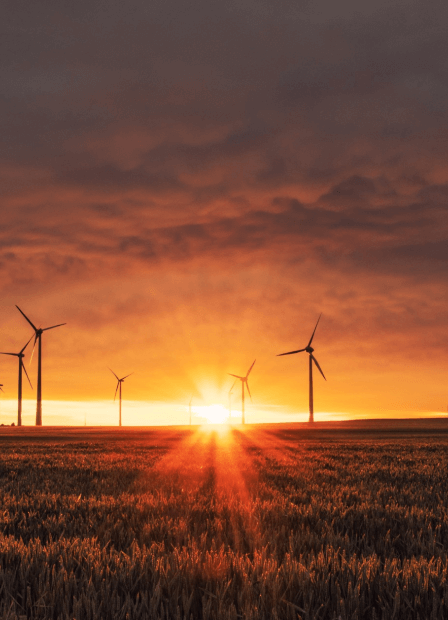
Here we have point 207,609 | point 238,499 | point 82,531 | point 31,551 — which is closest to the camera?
point 207,609

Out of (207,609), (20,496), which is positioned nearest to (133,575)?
(207,609)

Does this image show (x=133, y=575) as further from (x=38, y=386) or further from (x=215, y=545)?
(x=38, y=386)

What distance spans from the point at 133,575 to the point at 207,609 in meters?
1.26

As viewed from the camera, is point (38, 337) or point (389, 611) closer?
point (389, 611)

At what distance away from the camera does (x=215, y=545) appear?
21.9 feet

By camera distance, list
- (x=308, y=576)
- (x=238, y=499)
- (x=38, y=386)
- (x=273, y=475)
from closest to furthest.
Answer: (x=308, y=576) → (x=238, y=499) → (x=273, y=475) → (x=38, y=386)

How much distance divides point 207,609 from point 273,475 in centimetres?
1239

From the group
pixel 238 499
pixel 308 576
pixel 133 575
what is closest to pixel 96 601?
pixel 133 575

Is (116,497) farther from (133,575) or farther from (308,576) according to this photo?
(308,576)

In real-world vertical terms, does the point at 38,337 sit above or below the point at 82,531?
above

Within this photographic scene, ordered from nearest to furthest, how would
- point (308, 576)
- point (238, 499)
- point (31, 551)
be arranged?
point (308, 576), point (31, 551), point (238, 499)

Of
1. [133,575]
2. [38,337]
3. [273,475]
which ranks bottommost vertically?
[273,475]

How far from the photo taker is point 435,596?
15.0ft

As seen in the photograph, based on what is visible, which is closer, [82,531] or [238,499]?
[82,531]
